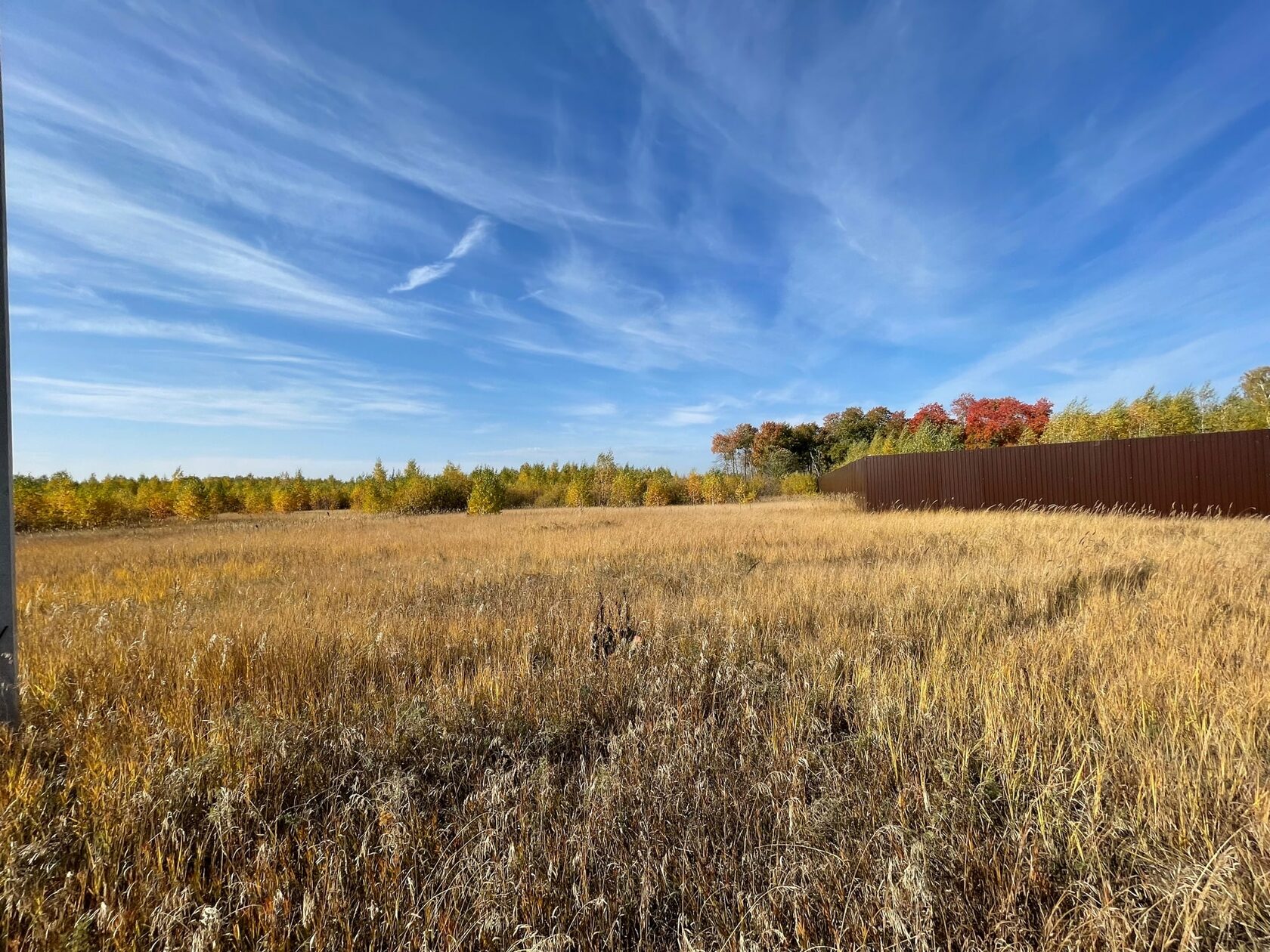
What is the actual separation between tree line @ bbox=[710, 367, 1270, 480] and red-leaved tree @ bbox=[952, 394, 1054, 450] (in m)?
0.07

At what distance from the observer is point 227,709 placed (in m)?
2.60

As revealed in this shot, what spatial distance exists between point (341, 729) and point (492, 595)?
3231mm

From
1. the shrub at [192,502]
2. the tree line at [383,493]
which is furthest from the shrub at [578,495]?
the shrub at [192,502]

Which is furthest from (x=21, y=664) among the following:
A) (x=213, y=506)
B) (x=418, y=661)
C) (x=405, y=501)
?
(x=213, y=506)

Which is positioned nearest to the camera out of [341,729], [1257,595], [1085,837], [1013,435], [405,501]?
[1085,837]

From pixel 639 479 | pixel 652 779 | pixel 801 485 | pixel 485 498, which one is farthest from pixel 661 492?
pixel 652 779

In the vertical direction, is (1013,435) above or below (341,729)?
above

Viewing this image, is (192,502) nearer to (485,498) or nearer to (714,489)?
(485,498)

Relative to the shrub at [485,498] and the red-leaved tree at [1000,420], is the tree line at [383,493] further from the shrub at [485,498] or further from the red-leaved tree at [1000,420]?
the red-leaved tree at [1000,420]

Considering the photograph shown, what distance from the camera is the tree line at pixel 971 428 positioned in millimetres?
22344

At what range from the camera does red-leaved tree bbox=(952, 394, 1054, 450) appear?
45.2m

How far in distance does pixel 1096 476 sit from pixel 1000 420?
39.4 meters

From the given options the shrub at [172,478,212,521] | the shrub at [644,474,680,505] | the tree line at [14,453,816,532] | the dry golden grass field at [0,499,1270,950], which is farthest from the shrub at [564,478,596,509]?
the dry golden grass field at [0,499,1270,950]

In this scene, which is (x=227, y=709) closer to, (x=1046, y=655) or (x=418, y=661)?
(x=418, y=661)
